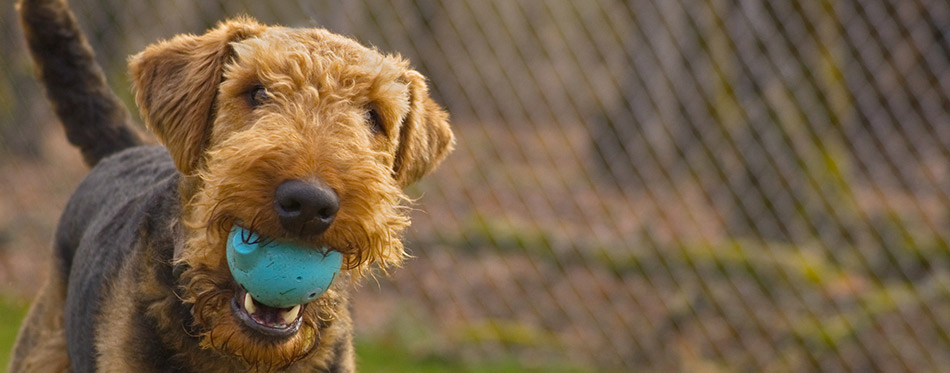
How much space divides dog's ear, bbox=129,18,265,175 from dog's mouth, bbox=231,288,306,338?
392mm

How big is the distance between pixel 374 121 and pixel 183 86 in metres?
0.46

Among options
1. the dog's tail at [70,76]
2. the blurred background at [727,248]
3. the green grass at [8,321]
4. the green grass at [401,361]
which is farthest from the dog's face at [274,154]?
the green grass at [8,321]

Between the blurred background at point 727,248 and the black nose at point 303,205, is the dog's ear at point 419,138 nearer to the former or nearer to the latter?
the black nose at point 303,205

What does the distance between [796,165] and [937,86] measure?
1.60 m

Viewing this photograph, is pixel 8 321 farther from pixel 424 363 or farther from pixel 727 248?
pixel 727 248

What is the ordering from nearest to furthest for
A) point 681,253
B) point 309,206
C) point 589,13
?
point 309,206 → point 681,253 → point 589,13

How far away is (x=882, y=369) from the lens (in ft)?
14.2

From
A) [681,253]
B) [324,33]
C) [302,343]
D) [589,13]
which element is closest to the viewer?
[302,343]

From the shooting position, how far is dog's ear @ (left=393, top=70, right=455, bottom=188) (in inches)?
98.8

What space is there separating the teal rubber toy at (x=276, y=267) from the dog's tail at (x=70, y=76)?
1401mm

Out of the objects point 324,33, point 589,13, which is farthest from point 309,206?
point 589,13

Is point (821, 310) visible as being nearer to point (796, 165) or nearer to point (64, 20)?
point (796, 165)

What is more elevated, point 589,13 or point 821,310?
point 589,13

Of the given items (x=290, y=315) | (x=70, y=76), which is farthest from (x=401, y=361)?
(x=290, y=315)
